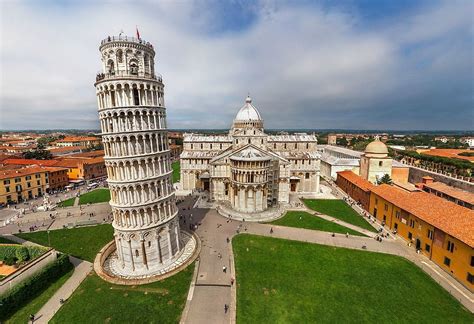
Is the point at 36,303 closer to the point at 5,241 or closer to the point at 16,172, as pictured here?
the point at 5,241

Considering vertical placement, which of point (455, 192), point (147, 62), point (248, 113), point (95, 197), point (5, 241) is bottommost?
point (5, 241)

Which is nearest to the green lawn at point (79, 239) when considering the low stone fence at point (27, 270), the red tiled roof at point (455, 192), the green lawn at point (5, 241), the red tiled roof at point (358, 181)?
the green lawn at point (5, 241)

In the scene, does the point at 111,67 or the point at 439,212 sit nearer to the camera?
the point at 111,67

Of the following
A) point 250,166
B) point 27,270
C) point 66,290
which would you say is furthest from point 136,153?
point 250,166

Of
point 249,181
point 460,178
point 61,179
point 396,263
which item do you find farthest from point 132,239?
point 460,178

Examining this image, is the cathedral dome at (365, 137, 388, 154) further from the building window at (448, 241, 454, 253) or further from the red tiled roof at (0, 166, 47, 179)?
the red tiled roof at (0, 166, 47, 179)

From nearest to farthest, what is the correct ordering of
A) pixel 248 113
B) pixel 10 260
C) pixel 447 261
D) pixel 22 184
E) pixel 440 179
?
pixel 447 261
pixel 10 260
pixel 22 184
pixel 440 179
pixel 248 113

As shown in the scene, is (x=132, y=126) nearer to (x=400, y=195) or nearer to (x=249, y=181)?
(x=249, y=181)

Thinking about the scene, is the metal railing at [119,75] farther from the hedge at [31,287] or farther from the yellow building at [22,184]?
the yellow building at [22,184]
